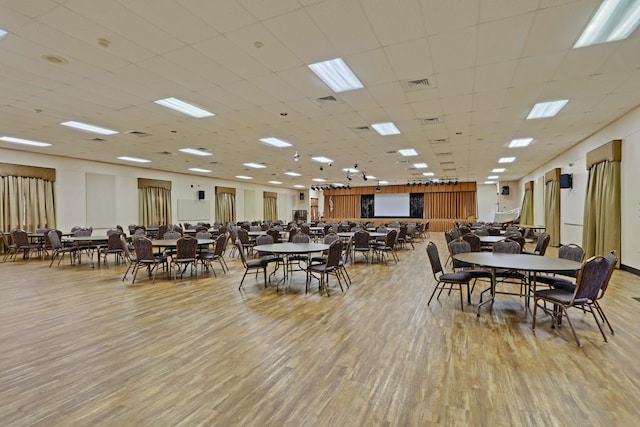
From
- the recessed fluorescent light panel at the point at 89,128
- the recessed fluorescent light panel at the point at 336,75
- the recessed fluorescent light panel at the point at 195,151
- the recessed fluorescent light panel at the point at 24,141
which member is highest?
the recessed fluorescent light panel at the point at 336,75

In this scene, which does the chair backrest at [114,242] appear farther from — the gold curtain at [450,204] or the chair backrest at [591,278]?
the gold curtain at [450,204]

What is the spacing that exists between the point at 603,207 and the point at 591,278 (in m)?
6.04

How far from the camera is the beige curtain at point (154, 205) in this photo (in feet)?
49.2

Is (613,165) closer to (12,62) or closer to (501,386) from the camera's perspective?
(501,386)

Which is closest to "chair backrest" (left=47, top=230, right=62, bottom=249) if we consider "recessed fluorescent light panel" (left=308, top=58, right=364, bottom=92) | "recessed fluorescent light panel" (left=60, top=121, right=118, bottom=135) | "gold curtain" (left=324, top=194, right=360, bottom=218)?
"recessed fluorescent light panel" (left=60, top=121, right=118, bottom=135)

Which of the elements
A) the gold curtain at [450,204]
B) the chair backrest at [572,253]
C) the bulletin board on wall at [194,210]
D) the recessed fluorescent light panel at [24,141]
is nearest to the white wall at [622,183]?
the chair backrest at [572,253]

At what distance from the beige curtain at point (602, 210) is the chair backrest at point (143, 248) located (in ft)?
33.4

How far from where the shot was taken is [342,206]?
89.9 feet

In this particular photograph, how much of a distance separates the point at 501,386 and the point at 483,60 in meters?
4.14

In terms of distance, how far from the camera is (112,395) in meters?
2.54

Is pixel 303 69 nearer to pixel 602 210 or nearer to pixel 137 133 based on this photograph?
pixel 137 133

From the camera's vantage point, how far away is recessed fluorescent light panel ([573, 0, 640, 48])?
3.47 metres

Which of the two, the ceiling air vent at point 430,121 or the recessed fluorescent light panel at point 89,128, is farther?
the recessed fluorescent light panel at point 89,128

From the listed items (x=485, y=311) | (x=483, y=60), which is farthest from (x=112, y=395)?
(x=483, y=60)
